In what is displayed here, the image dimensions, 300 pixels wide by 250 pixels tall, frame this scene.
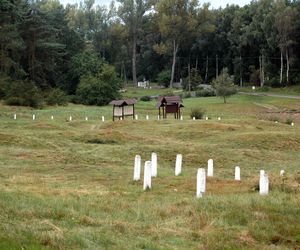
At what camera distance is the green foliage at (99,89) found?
80.6 meters

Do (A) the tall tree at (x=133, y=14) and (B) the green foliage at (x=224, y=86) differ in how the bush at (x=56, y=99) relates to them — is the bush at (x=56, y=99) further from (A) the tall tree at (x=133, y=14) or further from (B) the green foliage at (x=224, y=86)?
(A) the tall tree at (x=133, y=14)

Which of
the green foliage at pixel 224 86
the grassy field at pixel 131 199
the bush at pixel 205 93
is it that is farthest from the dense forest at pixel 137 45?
the grassy field at pixel 131 199

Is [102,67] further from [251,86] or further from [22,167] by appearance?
[22,167]

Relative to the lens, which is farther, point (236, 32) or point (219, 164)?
point (236, 32)

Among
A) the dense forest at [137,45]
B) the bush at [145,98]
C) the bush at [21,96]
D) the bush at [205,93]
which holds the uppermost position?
the dense forest at [137,45]

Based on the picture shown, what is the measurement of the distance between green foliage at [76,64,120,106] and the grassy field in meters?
48.6

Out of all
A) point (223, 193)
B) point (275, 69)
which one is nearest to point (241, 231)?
point (223, 193)

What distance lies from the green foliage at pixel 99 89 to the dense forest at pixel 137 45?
0.15 meters

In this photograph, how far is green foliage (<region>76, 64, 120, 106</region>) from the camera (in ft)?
264

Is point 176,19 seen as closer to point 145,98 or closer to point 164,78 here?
point 164,78

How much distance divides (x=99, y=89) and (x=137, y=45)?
165 ft

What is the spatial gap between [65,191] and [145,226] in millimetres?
4609

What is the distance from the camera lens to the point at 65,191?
1397 centimetres

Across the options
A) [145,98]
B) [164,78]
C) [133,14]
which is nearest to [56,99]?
[145,98]
